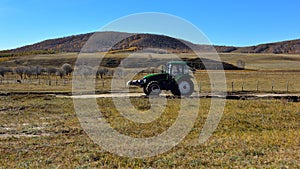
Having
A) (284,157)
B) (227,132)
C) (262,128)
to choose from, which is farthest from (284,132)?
(284,157)

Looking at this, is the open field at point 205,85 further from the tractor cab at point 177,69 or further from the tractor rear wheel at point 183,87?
the tractor cab at point 177,69

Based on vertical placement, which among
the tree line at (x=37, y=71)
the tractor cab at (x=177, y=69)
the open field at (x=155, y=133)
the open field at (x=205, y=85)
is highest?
the tree line at (x=37, y=71)

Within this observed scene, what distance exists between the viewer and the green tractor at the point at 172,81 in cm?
2022

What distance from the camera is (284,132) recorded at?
421 inches

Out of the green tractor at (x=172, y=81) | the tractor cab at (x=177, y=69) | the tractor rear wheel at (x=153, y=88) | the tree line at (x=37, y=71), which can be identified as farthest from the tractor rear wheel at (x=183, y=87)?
the tree line at (x=37, y=71)

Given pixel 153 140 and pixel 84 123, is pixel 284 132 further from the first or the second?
pixel 84 123

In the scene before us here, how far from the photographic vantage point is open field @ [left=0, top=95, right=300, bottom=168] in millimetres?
7195

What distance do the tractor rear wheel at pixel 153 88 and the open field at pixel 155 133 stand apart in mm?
4142

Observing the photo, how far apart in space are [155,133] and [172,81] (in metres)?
10.0

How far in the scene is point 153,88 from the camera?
20188 millimetres

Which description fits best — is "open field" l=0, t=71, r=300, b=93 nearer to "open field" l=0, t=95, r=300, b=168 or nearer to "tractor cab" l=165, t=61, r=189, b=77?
"tractor cab" l=165, t=61, r=189, b=77

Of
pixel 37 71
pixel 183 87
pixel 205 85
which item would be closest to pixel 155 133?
pixel 183 87

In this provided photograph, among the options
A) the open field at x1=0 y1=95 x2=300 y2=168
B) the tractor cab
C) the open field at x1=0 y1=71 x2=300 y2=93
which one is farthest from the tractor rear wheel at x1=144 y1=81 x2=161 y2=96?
the open field at x1=0 y1=71 x2=300 y2=93

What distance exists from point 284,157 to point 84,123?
7512 mm
